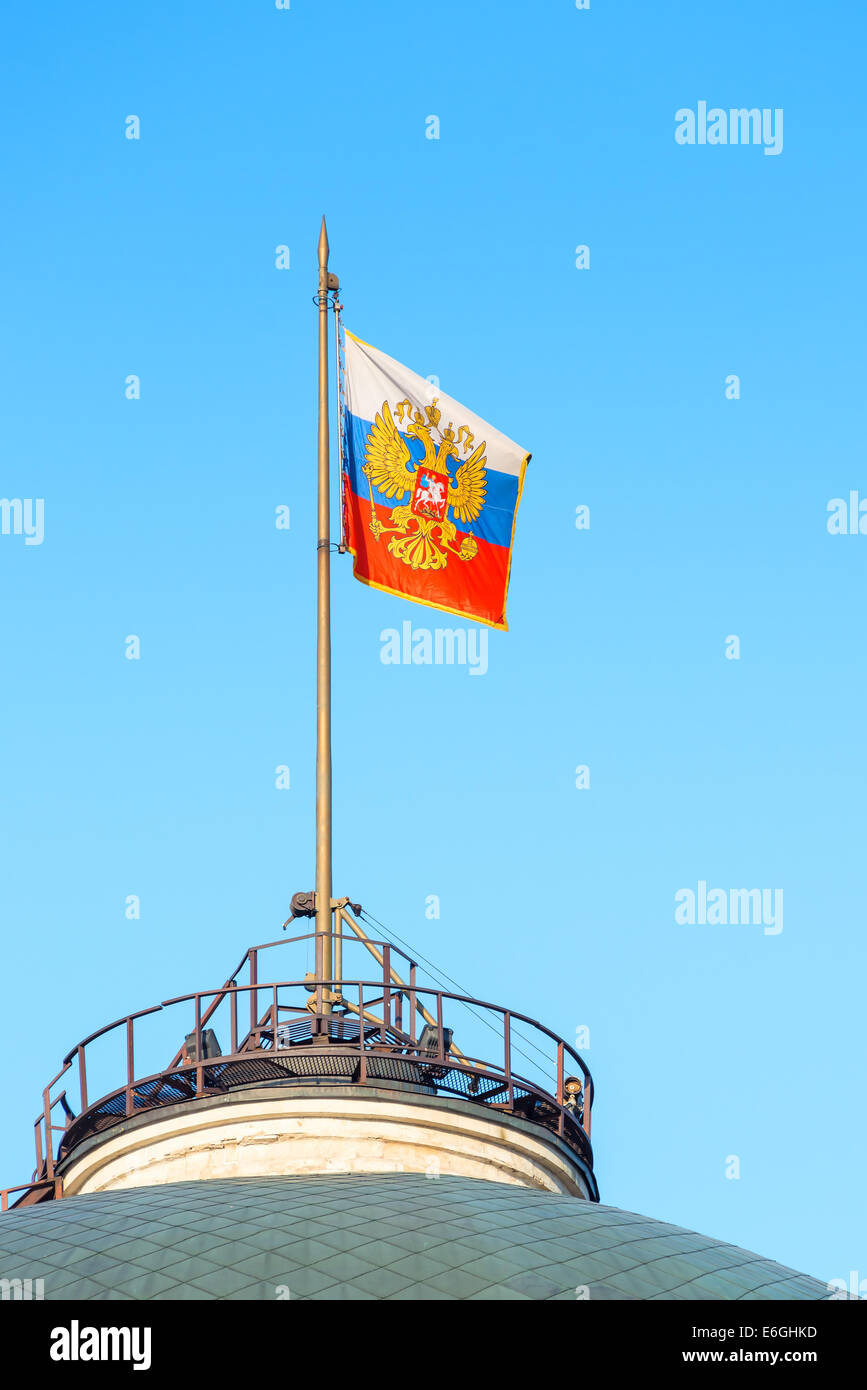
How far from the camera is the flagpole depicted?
125 feet

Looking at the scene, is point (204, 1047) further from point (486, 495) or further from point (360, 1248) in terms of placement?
point (486, 495)

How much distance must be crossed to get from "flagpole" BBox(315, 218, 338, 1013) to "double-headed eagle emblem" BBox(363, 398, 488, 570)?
1004 millimetres

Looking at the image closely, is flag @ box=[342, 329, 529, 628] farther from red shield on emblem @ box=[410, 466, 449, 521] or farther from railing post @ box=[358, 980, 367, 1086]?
railing post @ box=[358, 980, 367, 1086]

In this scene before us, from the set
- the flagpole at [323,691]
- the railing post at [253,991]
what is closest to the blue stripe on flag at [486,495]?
the flagpole at [323,691]

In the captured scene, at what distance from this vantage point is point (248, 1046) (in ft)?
117

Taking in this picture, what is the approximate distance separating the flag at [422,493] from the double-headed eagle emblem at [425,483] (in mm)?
19

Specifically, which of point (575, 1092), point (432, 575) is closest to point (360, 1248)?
point (575, 1092)

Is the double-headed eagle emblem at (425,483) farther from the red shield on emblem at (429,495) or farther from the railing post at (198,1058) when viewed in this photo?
the railing post at (198,1058)

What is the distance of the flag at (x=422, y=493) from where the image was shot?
42438mm

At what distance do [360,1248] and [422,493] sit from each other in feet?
58.1

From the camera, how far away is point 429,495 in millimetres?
43094

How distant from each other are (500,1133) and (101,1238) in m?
7.85

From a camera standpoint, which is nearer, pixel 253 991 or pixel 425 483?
pixel 253 991
